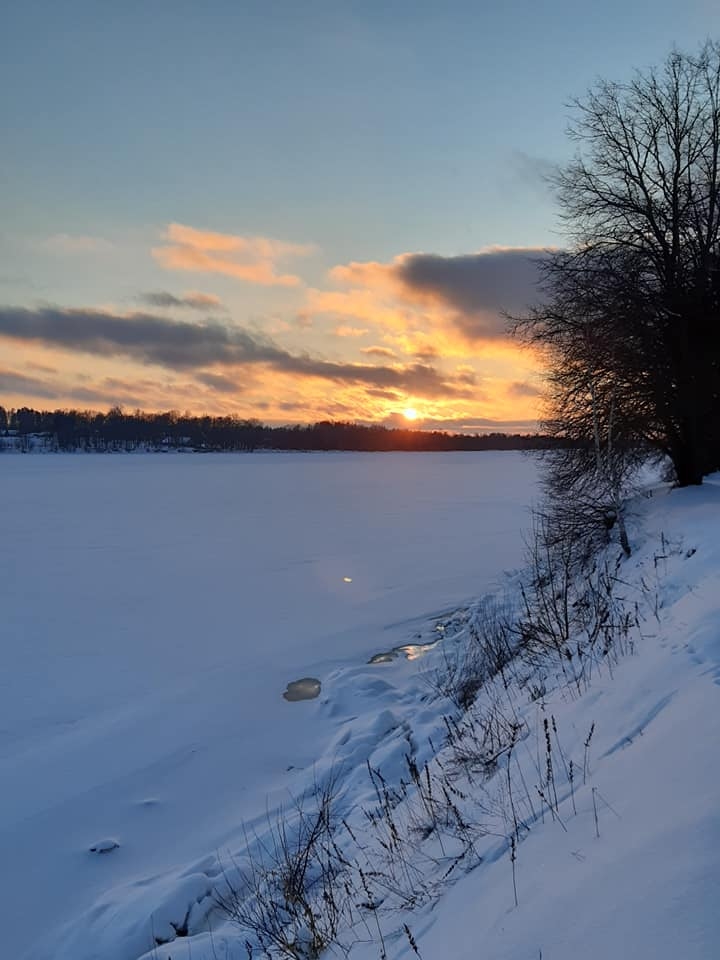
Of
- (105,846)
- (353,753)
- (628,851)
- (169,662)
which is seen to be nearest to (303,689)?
(353,753)

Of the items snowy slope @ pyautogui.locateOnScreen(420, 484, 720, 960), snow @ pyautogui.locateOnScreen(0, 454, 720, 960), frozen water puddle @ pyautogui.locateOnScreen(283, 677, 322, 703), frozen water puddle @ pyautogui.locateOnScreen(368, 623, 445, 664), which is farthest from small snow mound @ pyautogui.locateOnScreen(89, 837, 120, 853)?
frozen water puddle @ pyautogui.locateOnScreen(368, 623, 445, 664)

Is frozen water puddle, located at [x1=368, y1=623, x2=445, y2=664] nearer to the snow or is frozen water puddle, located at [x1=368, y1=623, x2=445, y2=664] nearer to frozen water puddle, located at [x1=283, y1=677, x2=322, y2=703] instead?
the snow

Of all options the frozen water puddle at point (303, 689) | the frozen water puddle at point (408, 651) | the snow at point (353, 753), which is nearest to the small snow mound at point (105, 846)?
the snow at point (353, 753)

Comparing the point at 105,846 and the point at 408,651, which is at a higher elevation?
the point at 408,651

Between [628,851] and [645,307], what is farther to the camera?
[645,307]

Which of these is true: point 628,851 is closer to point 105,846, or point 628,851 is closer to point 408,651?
point 105,846

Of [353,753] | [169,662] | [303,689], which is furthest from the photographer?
[169,662]

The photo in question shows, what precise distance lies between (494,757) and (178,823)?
3.40 metres

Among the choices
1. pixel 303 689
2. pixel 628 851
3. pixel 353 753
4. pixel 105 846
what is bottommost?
pixel 105 846

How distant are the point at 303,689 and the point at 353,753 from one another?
249cm

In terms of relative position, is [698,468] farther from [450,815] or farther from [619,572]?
[450,815]

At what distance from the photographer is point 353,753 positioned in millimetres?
7043

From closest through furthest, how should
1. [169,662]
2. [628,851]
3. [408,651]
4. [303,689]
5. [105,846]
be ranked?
[628,851], [105,846], [303,689], [169,662], [408,651]

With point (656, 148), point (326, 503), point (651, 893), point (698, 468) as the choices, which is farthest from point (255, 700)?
point (326, 503)
